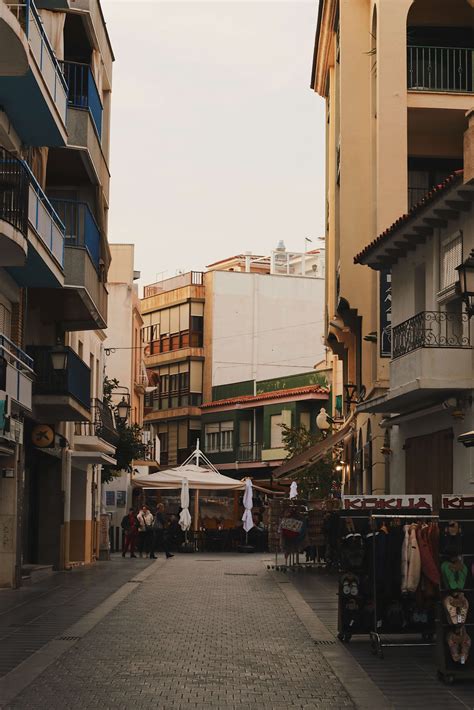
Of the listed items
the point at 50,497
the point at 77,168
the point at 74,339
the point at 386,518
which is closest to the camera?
the point at 386,518

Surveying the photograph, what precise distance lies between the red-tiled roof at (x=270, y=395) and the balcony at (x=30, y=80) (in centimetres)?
4396

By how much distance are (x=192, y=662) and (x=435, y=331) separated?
35.6 ft

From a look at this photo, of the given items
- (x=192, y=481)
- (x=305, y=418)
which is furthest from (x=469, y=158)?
(x=305, y=418)

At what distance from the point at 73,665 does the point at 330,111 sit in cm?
3013

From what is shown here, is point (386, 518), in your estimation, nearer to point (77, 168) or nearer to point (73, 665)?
point (73, 665)

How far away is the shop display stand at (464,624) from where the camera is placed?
11867 mm

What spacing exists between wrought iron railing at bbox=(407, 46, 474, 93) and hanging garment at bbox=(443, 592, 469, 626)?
19.3 meters

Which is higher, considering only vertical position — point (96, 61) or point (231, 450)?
point (96, 61)

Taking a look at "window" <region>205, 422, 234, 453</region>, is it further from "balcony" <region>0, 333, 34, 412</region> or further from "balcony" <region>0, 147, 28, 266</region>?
"balcony" <region>0, 147, 28, 266</region>

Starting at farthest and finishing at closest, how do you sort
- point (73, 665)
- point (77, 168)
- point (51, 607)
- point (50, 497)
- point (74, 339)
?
point (74, 339) → point (50, 497) → point (77, 168) → point (51, 607) → point (73, 665)

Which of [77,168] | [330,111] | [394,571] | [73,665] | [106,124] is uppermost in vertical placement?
[330,111]

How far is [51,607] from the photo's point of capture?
19875mm

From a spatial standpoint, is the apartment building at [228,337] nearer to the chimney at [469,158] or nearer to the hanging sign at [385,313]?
the hanging sign at [385,313]

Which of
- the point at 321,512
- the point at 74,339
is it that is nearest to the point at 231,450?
the point at 74,339
